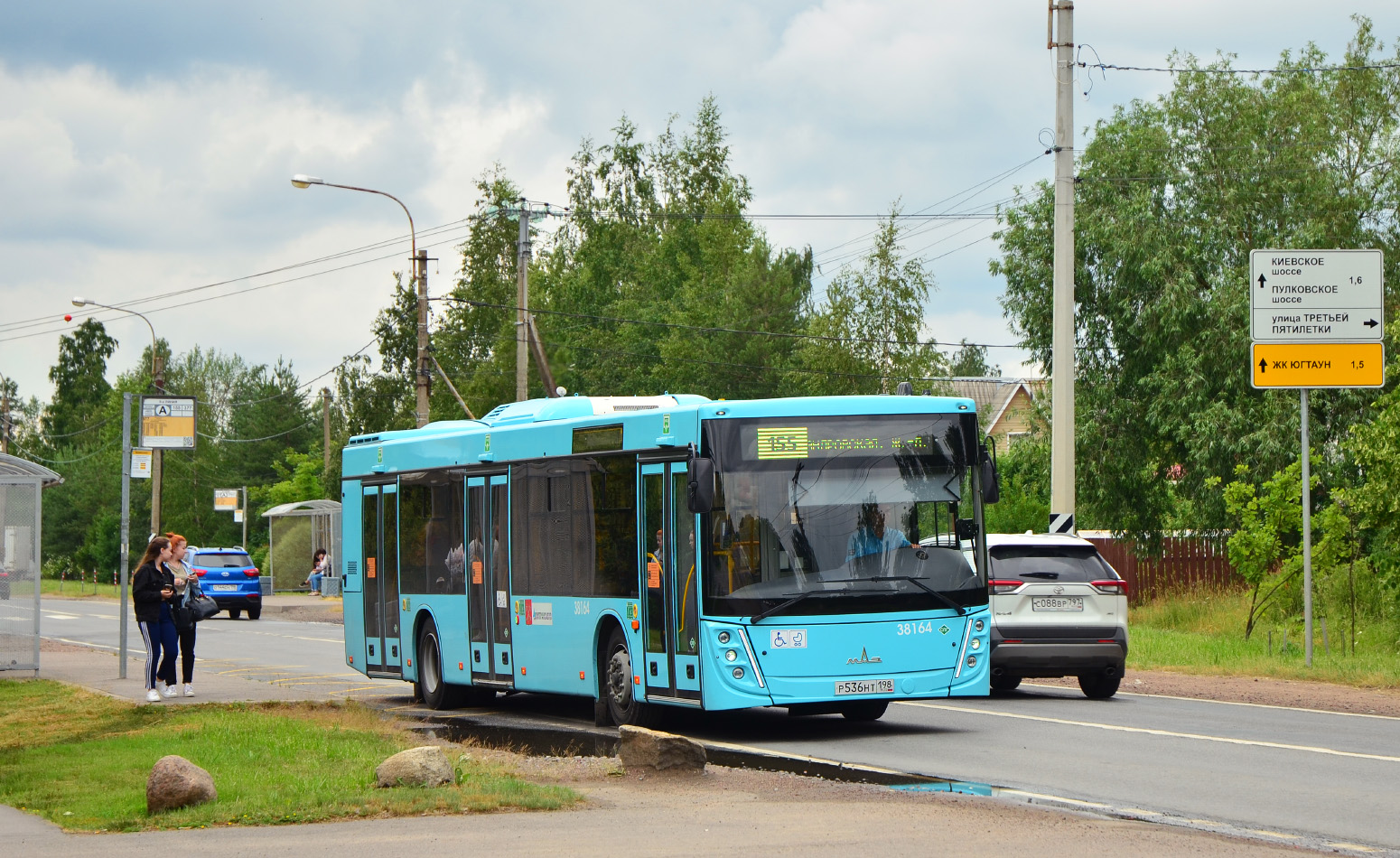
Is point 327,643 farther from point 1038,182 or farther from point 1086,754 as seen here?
point 1086,754

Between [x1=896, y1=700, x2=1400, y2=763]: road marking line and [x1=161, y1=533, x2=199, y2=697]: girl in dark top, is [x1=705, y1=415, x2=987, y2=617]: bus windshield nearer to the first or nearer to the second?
[x1=896, y1=700, x2=1400, y2=763]: road marking line

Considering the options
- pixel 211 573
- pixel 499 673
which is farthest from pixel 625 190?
pixel 499 673

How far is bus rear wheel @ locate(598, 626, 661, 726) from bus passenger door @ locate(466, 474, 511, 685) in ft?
6.49

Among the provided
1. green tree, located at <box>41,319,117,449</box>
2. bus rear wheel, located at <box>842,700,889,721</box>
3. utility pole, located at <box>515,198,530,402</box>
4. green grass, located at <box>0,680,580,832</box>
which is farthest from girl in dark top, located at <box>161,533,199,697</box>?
green tree, located at <box>41,319,117,449</box>

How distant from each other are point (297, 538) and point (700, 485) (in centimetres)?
5098

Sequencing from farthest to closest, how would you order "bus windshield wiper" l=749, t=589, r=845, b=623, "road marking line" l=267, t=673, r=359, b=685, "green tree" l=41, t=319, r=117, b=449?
"green tree" l=41, t=319, r=117, b=449 < "road marking line" l=267, t=673, r=359, b=685 < "bus windshield wiper" l=749, t=589, r=845, b=623

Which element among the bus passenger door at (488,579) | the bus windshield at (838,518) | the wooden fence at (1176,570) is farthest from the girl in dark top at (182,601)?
the wooden fence at (1176,570)

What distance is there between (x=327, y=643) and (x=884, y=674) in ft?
63.4

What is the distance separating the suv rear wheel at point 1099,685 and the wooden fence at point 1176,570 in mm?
20678

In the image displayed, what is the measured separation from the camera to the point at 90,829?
381 inches

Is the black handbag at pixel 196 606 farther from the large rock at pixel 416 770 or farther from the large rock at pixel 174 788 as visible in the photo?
the large rock at pixel 174 788

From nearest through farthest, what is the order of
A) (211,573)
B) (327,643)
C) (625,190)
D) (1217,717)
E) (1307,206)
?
(1217,717)
(327,643)
(1307,206)
(211,573)
(625,190)

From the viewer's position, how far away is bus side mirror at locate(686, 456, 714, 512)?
44.1 feet

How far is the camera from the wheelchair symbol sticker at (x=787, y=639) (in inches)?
540
